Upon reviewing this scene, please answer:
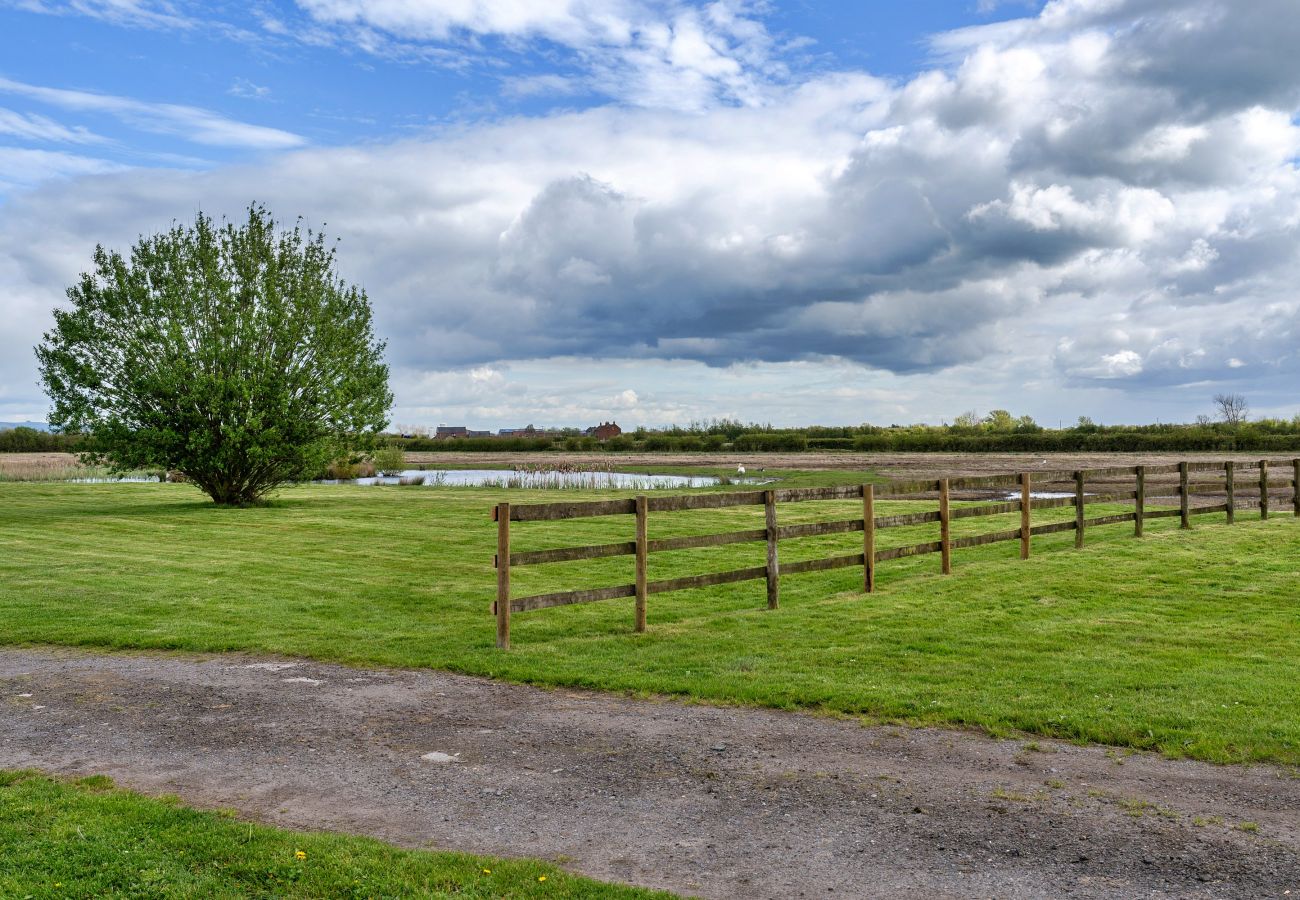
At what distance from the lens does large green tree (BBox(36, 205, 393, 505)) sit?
30016 mm

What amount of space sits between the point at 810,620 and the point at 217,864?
28.5 feet

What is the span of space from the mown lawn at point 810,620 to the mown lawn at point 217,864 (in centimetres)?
414

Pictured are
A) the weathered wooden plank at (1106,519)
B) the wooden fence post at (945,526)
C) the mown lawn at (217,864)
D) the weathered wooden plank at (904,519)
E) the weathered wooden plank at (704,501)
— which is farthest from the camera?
the weathered wooden plank at (1106,519)

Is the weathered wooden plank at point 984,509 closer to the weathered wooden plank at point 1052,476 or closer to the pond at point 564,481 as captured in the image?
the weathered wooden plank at point 1052,476

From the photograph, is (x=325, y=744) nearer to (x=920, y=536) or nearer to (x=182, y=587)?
(x=182, y=587)

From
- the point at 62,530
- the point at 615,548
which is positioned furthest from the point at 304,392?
the point at 615,548

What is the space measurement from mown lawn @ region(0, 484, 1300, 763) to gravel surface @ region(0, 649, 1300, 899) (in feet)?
3.12

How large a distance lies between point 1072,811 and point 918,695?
2724 mm

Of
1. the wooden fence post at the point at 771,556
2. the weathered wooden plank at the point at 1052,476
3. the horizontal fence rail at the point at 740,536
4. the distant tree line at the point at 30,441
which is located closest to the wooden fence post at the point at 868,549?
the horizontal fence rail at the point at 740,536

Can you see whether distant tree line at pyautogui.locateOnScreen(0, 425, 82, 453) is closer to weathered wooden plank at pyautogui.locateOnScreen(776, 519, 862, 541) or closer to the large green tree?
the large green tree

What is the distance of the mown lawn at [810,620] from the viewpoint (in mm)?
8719

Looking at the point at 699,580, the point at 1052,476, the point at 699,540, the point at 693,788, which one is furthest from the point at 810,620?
the point at 1052,476

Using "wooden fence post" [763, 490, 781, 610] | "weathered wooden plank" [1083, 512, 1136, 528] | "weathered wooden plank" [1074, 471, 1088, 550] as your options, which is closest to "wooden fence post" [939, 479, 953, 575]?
"wooden fence post" [763, 490, 781, 610]

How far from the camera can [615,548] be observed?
11.8 m
